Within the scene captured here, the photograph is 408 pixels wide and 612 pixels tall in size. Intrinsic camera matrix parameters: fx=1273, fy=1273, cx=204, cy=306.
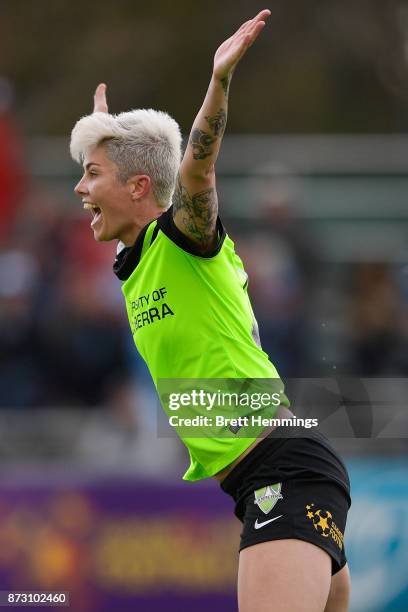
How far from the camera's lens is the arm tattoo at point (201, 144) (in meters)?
4.78

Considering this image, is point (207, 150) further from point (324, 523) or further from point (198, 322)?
point (324, 523)

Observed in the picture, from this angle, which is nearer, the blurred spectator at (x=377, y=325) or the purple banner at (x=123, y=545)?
the purple banner at (x=123, y=545)

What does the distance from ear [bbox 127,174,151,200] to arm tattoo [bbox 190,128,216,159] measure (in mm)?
604

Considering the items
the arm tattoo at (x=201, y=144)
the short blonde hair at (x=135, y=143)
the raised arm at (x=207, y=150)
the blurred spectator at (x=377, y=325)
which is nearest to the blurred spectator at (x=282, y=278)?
the blurred spectator at (x=377, y=325)

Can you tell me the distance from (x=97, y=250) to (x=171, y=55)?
7.82m

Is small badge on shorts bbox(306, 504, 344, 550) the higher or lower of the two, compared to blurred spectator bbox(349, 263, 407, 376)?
lower

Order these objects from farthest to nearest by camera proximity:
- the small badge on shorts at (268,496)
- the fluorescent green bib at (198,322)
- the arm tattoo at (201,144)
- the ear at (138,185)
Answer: the ear at (138,185) → the fluorescent green bib at (198,322) → the small badge on shorts at (268,496) → the arm tattoo at (201,144)

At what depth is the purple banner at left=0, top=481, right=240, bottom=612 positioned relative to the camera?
8078 millimetres

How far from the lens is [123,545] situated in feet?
26.7

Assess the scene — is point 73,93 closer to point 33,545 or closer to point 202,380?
point 33,545

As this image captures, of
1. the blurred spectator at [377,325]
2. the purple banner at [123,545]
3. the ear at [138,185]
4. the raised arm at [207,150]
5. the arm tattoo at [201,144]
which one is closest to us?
the raised arm at [207,150]

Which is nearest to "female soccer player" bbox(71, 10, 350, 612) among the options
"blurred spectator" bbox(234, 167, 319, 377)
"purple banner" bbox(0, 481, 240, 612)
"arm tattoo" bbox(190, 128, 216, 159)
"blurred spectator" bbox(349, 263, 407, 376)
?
"arm tattoo" bbox(190, 128, 216, 159)

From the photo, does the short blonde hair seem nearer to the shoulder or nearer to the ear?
the ear

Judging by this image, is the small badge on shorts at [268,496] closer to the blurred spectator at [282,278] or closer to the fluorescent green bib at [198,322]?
the fluorescent green bib at [198,322]
